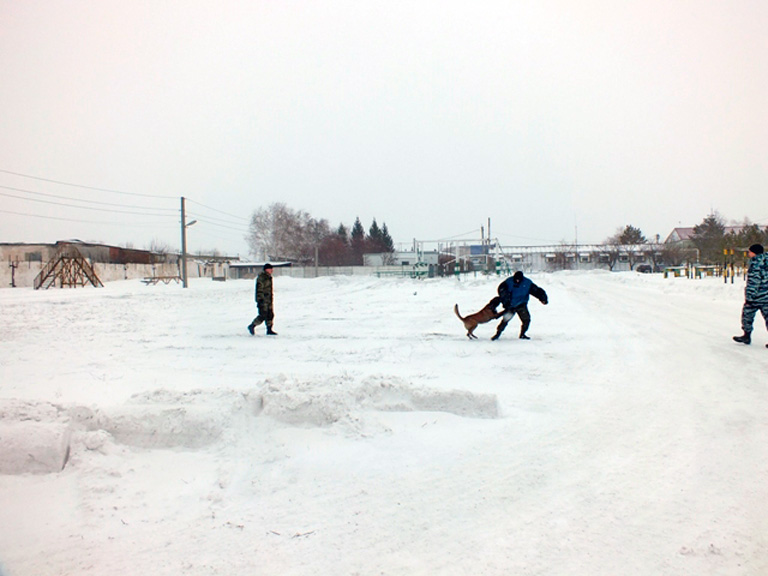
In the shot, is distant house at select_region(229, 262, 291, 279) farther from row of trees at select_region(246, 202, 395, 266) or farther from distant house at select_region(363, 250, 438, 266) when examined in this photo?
distant house at select_region(363, 250, 438, 266)

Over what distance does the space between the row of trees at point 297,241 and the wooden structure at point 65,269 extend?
136ft

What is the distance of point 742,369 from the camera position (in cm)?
709

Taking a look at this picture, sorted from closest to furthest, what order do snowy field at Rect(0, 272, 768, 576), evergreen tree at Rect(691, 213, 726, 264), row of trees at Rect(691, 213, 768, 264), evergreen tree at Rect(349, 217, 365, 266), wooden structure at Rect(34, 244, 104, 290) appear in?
snowy field at Rect(0, 272, 768, 576), wooden structure at Rect(34, 244, 104, 290), row of trees at Rect(691, 213, 768, 264), evergreen tree at Rect(691, 213, 726, 264), evergreen tree at Rect(349, 217, 365, 266)

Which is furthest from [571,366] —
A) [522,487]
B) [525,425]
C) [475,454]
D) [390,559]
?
[390,559]

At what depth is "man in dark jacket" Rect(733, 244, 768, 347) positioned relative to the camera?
348 inches

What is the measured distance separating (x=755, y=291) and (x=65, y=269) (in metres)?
41.3

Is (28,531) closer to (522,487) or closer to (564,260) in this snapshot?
(522,487)

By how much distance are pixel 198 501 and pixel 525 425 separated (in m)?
3.02

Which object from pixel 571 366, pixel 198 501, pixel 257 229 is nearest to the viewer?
pixel 198 501

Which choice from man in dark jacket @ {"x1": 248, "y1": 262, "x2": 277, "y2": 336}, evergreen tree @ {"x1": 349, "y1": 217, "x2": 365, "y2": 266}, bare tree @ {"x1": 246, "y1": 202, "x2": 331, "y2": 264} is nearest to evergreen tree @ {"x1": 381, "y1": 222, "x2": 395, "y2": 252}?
evergreen tree @ {"x1": 349, "y1": 217, "x2": 365, "y2": 266}

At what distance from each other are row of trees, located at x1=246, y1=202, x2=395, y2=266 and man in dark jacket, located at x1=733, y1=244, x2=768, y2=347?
69757mm

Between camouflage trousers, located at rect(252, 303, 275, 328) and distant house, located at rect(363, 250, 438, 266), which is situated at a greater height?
distant house, located at rect(363, 250, 438, 266)

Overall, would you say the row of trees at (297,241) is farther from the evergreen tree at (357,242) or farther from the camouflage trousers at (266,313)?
the camouflage trousers at (266,313)

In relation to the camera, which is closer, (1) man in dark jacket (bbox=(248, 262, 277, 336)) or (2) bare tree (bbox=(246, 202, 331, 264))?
(1) man in dark jacket (bbox=(248, 262, 277, 336))
